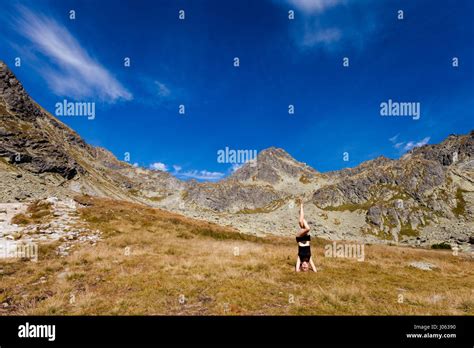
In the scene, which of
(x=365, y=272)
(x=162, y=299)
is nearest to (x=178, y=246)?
(x=162, y=299)

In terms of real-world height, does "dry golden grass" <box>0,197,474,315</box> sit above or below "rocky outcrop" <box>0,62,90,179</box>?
below

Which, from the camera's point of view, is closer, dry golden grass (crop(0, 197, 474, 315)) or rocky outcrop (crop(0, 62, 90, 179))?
dry golden grass (crop(0, 197, 474, 315))

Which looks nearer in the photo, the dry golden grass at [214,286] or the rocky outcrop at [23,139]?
the dry golden grass at [214,286]

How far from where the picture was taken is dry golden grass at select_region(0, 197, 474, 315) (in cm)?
1055

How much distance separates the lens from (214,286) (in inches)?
526

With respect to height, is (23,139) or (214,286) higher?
(23,139)

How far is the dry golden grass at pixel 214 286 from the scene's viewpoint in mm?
10555

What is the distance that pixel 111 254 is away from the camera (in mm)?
20016

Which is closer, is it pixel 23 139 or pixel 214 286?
pixel 214 286

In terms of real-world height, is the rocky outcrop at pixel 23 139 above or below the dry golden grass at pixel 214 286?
above
